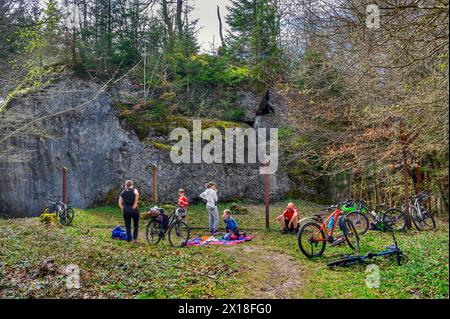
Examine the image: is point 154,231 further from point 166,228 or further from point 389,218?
point 389,218

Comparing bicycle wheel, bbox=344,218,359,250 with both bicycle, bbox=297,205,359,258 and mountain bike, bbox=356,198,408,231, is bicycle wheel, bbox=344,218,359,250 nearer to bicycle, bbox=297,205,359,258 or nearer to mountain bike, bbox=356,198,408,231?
bicycle, bbox=297,205,359,258

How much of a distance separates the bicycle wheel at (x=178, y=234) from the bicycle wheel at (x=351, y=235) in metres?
3.80

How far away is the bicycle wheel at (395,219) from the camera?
984 cm

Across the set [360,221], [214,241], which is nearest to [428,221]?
[360,221]

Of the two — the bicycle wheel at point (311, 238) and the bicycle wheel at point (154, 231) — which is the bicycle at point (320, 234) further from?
the bicycle wheel at point (154, 231)

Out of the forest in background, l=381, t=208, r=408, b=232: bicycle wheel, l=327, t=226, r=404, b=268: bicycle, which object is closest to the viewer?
l=327, t=226, r=404, b=268: bicycle

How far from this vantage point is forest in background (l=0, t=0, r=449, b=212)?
8.24 meters

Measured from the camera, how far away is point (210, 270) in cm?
628

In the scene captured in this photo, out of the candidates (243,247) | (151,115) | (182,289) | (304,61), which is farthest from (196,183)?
(182,289)

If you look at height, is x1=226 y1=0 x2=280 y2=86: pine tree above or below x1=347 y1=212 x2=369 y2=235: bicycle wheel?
above

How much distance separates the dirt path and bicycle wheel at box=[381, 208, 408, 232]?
13.7ft

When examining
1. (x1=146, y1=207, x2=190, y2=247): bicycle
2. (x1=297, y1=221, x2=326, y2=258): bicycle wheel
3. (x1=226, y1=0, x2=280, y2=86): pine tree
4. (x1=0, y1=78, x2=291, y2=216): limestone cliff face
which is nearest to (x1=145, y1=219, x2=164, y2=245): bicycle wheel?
(x1=146, y1=207, x2=190, y2=247): bicycle

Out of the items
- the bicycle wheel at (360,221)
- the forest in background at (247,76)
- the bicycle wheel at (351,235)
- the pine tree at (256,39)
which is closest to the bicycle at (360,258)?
the bicycle wheel at (351,235)

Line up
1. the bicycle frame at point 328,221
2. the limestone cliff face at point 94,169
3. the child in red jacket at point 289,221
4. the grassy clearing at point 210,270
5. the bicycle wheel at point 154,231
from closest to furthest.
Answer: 1. the grassy clearing at point 210,270
2. the bicycle frame at point 328,221
3. the bicycle wheel at point 154,231
4. the child in red jacket at point 289,221
5. the limestone cliff face at point 94,169
